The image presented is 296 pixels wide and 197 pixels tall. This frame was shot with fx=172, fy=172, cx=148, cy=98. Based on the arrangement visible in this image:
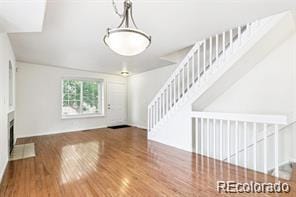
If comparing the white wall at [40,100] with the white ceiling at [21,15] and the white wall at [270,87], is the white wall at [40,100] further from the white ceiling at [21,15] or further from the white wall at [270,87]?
the white wall at [270,87]

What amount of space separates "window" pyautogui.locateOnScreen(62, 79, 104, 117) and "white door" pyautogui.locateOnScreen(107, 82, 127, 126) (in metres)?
0.38

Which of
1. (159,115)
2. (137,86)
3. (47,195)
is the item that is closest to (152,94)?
(137,86)

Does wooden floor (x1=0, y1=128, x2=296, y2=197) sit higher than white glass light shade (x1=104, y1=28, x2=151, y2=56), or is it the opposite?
white glass light shade (x1=104, y1=28, x2=151, y2=56)

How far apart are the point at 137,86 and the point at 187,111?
4015mm

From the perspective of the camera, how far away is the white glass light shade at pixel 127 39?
1.90 meters

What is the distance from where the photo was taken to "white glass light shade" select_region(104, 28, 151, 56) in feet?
6.23

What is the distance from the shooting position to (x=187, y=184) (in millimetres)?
2432

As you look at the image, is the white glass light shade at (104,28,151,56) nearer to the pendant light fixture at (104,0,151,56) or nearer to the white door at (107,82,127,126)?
the pendant light fixture at (104,0,151,56)

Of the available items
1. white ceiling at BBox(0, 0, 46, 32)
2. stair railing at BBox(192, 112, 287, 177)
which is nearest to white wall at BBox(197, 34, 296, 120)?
stair railing at BBox(192, 112, 287, 177)

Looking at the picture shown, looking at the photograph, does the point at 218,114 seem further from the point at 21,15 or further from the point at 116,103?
the point at 116,103

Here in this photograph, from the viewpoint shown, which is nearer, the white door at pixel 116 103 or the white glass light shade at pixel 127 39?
the white glass light shade at pixel 127 39

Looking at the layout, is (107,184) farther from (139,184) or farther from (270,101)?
(270,101)

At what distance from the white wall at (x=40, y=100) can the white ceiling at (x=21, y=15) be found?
369 cm

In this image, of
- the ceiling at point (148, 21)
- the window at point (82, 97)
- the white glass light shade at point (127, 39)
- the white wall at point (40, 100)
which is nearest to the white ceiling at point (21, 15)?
the ceiling at point (148, 21)
